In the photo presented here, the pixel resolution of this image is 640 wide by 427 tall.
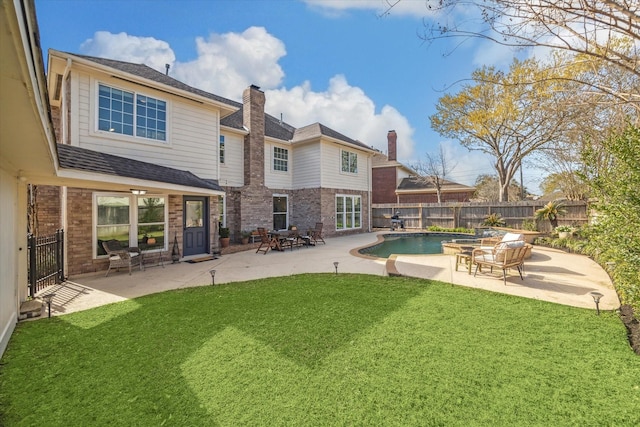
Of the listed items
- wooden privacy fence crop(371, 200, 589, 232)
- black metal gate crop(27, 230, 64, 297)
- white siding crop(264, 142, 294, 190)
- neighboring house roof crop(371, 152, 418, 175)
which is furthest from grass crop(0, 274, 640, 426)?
neighboring house roof crop(371, 152, 418, 175)

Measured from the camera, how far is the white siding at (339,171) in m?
15.9

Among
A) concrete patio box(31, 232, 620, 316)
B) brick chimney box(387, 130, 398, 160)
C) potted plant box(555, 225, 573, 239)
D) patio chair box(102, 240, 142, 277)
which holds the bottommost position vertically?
concrete patio box(31, 232, 620, 316)

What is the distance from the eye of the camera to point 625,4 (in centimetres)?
306

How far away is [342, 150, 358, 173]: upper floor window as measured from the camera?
17314 mm

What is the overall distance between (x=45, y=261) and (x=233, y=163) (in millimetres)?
8262

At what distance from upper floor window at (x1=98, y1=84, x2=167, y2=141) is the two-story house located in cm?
3

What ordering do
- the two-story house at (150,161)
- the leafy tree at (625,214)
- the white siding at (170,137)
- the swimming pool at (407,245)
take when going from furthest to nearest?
the swimming pool at (407,245), the white siding at (170,137), the two-story house at (150,161), the leafy tree at (625,214)

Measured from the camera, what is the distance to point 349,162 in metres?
17.7

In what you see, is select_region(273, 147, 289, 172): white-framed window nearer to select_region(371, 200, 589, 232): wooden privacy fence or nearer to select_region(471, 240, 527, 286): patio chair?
select_region(371, 200, 589, 232): wooden privacy fence

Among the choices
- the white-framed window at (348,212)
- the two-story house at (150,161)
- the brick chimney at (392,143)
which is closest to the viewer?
the two-story house at (150,161)

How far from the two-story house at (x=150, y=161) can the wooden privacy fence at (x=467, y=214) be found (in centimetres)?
802

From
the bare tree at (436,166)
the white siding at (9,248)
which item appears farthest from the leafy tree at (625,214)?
the bare tree at (436,166)

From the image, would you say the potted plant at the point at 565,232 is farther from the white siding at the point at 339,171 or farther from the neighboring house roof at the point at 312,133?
the neighboring house roof at the point at 312,133

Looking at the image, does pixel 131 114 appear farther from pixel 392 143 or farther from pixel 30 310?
pixel 392 143
